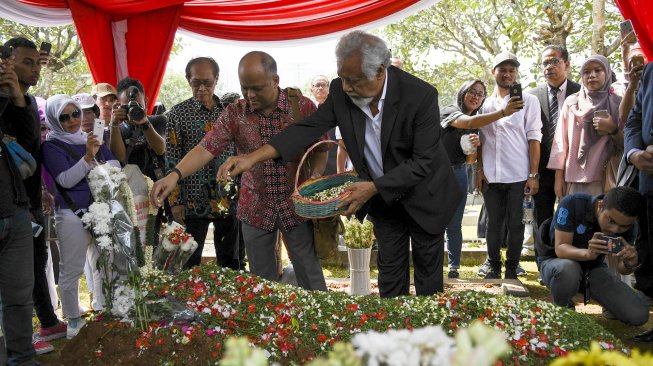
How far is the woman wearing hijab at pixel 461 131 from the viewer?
5.11m

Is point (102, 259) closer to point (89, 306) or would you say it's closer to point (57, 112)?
point (57, 112)

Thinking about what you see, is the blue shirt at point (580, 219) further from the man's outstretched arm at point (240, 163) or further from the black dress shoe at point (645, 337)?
the man's outstretched arm at point (240, 163)

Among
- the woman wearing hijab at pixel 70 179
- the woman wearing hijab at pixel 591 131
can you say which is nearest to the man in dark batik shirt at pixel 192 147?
the woman wearing hijab at pixel 70 179

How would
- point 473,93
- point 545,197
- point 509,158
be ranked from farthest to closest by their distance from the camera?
point 473,93 → point 545,197 → point 509,158

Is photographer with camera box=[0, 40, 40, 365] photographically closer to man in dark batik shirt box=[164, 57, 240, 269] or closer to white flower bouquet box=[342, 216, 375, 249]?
man in dark batik shirt box=[164, 57, 240, 269]

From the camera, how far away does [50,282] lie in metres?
4.65

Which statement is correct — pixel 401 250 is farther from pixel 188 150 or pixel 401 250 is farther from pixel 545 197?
pixel 545 197

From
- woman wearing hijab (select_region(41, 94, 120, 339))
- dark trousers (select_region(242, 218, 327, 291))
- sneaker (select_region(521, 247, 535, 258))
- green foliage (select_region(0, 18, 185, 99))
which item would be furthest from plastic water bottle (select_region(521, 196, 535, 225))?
green foliage (select_region(0, 18, 185, 99))

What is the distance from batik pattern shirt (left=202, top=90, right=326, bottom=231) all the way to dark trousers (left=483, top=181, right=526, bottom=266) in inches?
87.2

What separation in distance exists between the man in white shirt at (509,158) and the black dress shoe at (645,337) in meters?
1.51

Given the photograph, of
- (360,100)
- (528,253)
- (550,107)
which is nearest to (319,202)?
(360,100)

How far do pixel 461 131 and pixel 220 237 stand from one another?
2213mm

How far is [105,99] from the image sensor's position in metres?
5.05

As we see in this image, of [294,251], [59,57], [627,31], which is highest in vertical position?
[59,57]
